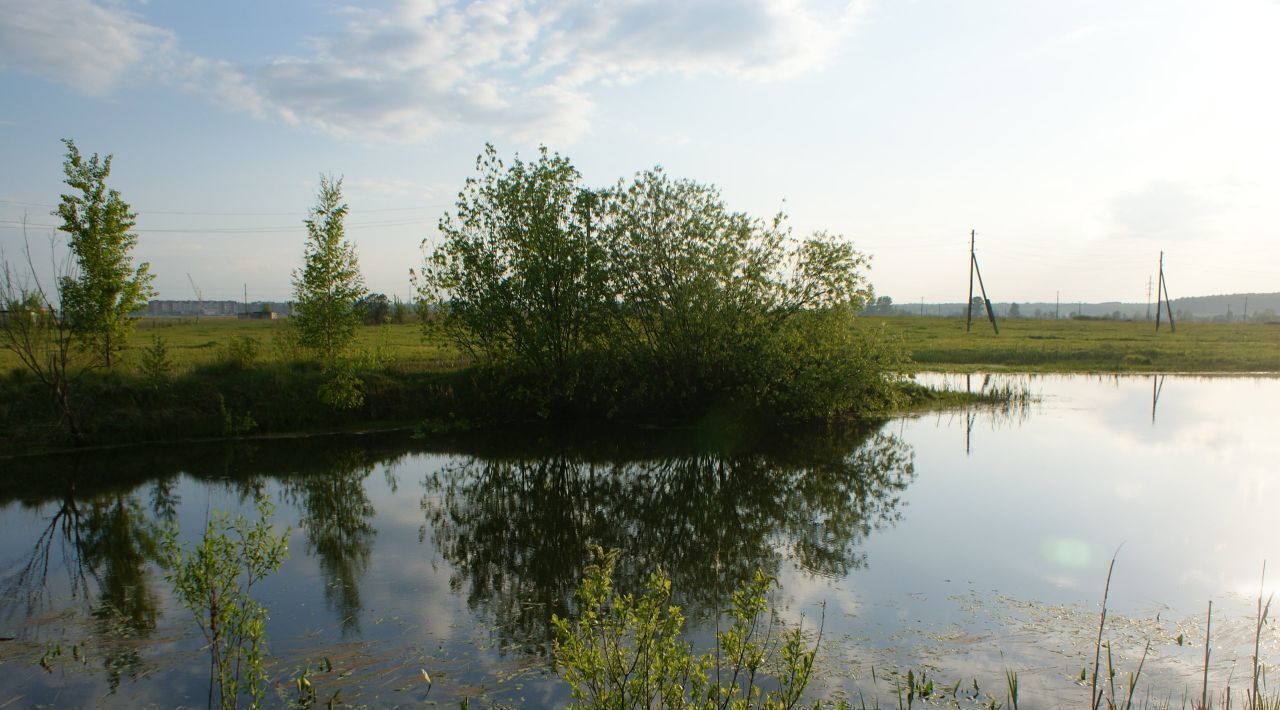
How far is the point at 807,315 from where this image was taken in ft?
77.7

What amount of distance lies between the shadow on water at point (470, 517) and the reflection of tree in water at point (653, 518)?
48 mm

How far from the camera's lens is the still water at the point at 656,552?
24.9 ft

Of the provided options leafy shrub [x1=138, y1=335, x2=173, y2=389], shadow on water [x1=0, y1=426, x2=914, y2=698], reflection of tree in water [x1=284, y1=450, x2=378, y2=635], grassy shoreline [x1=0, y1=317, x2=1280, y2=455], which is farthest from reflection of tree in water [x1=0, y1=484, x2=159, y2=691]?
leafy shrub [x1=138, y1=335, x2=173, y2=389]

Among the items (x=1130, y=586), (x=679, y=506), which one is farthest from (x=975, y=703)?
(x=679, y=506)

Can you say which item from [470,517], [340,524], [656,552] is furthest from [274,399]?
[656,552]

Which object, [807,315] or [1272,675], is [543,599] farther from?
[807,315]

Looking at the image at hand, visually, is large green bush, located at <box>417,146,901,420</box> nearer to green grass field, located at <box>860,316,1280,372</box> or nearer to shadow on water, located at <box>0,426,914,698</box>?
shadow on water, located at <box>0,426,914,698</box>

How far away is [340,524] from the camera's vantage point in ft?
43.0

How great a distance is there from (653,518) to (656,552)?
6.62 feet

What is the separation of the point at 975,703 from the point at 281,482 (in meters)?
13.7

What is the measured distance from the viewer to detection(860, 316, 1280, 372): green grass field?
42594 mm

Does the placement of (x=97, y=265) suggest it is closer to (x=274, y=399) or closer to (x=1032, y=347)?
(x=274, y=399)

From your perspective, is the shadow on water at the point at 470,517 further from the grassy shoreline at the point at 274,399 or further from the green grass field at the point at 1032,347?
the green grass field at the point at 1032,347

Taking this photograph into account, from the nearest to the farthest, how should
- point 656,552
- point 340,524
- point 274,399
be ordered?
1. point 656,552
2. point 340,524
3. point 274,399
